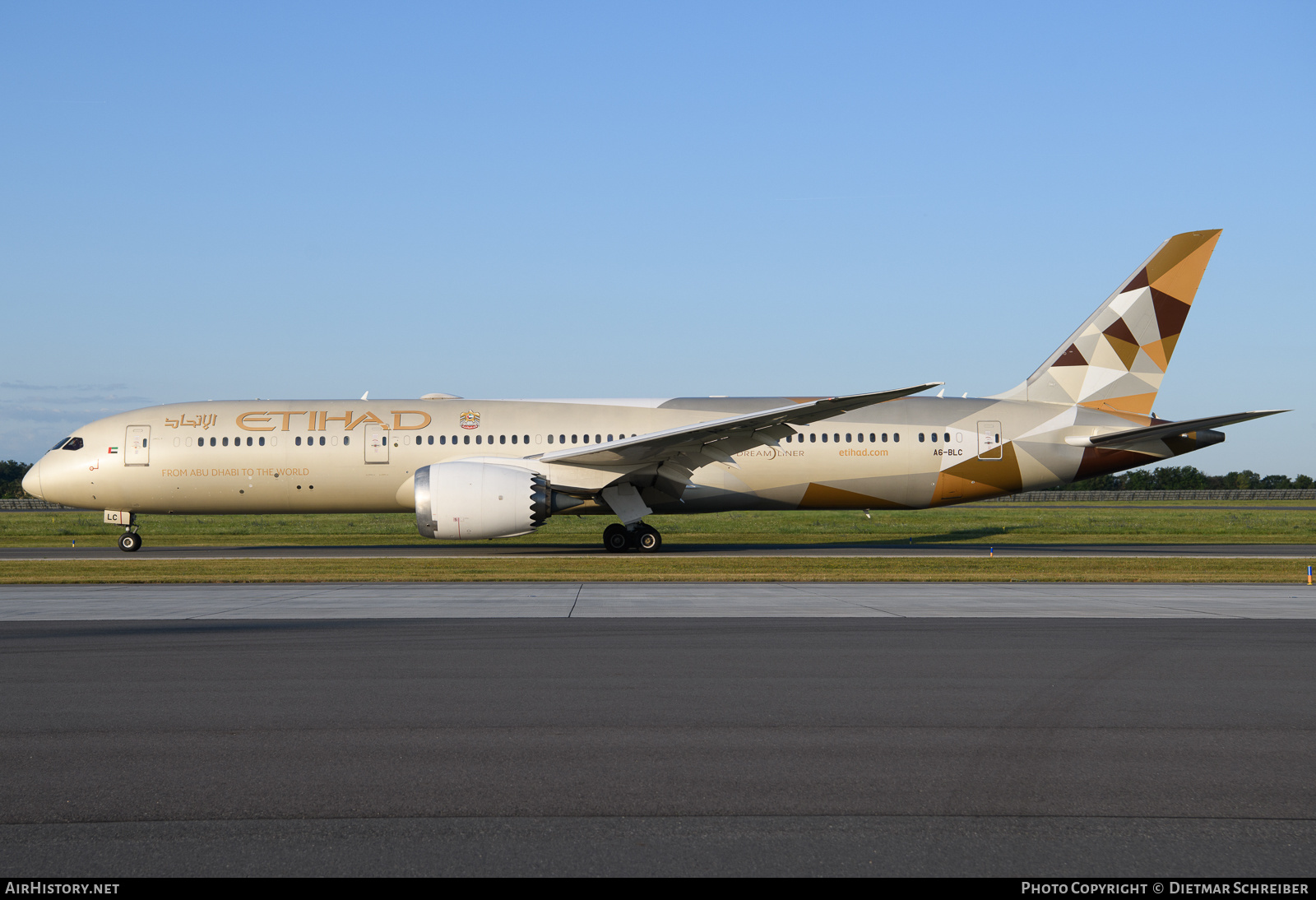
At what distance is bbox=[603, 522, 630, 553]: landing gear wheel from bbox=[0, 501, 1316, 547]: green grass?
15.5ft

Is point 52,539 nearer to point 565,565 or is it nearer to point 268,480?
point 268,480

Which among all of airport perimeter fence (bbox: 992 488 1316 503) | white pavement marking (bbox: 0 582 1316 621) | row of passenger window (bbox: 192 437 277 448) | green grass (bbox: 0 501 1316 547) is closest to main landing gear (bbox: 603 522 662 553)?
green grass (bbox: 0 501 1316 547)

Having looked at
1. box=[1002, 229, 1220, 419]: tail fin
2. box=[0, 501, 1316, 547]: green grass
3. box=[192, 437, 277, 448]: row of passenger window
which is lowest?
box=[0, 501, 1316, 547]: green grass

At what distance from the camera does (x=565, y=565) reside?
18703mm

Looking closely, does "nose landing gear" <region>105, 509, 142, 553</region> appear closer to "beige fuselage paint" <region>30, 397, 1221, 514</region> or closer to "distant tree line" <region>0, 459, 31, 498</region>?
"beige fuselage paint" <region>30, 397, 1221, 514</region>

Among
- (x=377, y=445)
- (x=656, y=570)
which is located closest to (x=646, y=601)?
(x=656, y=570)

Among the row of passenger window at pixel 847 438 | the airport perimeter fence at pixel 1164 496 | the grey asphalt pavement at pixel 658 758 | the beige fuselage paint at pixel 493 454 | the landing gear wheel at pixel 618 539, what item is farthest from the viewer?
the airport perimeter fence at pixel 1164 496

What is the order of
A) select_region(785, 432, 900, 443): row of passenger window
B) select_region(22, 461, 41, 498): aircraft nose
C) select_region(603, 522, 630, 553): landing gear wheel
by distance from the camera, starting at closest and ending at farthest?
select_region(603, 522, 630, 553): landing gear wheel → select_region(785, 432, 900, 443): row of passenger window → select_region(22, 461, 41, 498): aircraft nose

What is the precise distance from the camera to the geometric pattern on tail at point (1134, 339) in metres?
23.7

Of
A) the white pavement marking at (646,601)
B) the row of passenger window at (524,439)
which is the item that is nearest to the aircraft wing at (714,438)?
the row of passenger window at (524,439)

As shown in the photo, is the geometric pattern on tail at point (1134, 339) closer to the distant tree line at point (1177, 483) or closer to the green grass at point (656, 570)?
the green grass at point (656, 570)

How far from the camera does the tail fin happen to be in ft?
77.7

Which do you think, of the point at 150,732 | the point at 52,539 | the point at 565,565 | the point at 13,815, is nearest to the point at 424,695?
the point at 150,732

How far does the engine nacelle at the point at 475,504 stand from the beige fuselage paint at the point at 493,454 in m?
2.93
